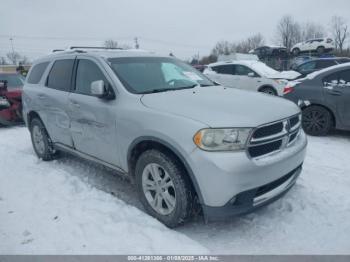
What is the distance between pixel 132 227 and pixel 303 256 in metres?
1.67

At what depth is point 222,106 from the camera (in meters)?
2.99

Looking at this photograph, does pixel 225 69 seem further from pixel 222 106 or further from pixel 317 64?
pixel 222 106

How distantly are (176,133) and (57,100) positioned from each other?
99.5 inches

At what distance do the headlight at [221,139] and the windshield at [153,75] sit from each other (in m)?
1.13

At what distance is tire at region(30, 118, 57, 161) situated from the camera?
17.0 ft

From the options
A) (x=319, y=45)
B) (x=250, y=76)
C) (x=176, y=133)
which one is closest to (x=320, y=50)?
(x=319, y=45)

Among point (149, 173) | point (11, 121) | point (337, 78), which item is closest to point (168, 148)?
point (149, 173)

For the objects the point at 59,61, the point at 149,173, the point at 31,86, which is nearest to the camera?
the point at 149,173

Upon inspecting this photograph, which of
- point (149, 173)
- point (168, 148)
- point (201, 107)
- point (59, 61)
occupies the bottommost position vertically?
point (149, 173)

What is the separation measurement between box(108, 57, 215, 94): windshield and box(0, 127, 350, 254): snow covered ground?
1468mm

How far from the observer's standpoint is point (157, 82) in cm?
373

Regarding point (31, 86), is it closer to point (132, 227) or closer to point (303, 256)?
point (132, 227)

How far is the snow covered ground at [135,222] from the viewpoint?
112 inches

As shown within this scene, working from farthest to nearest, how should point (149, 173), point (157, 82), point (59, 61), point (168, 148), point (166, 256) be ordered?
point (59, 61), point (157, 82), point (149, 173), point (168, 148), point (166, 256)
